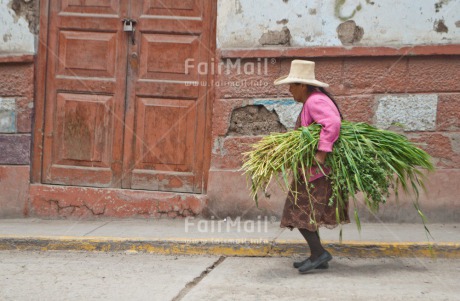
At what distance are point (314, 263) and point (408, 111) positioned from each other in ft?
7.45

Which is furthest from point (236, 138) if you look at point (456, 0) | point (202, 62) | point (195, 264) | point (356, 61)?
point (456, 0)

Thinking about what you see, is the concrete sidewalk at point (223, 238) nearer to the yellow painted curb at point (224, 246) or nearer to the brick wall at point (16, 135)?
the yellow painted curb at point (224, 246)

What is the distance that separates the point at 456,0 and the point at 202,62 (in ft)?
7.90

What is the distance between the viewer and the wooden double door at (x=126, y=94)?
25.9 feet

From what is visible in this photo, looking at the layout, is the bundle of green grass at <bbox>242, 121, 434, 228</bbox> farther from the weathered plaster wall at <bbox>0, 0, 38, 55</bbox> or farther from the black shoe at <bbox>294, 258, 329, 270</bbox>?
the weathered plaster wall at <bbox>0, 0, 38, 55</bbox>

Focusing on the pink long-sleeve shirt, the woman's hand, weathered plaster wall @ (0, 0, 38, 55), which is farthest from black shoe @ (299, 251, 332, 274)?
weathered plaster wall @ (0, 0, 38, 55)

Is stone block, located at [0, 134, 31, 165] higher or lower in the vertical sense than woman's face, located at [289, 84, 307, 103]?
lower

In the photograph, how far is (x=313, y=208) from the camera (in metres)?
5.75

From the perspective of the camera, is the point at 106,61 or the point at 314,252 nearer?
the point at 314,252

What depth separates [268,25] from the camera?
301 inches

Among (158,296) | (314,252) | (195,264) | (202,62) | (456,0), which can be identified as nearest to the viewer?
(158,296)

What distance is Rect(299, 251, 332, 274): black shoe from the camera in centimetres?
584

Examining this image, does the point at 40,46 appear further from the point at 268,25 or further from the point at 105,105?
the point at 268,25

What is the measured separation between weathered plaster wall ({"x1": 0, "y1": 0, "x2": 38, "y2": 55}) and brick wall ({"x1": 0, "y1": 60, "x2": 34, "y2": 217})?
16 centimetres
